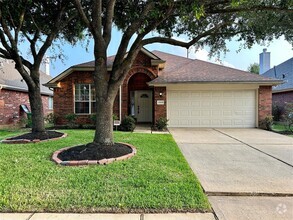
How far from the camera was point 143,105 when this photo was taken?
57.7 ft

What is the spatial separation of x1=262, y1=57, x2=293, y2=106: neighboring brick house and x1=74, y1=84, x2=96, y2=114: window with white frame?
1532 cm

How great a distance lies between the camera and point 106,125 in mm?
6617

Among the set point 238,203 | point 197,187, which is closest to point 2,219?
point 197,187

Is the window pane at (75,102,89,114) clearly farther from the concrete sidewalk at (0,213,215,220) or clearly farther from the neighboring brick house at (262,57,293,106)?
the neighboring brick house at (262,57,293,106)

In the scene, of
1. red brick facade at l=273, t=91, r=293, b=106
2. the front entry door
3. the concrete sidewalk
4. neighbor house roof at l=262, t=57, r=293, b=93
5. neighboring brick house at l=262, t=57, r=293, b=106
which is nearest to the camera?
the concrete sidewalk

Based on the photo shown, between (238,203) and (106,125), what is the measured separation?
4.05 metres

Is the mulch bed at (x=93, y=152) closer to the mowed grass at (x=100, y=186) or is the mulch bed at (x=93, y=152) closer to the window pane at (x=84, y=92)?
the mowed grass at (x=100, y=186)

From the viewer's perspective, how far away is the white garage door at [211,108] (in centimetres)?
1402

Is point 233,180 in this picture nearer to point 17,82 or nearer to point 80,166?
point 80,166

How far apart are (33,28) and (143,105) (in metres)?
9.45

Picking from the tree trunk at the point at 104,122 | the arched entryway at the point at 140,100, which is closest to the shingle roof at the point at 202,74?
the arched entryway at the point at 140,100

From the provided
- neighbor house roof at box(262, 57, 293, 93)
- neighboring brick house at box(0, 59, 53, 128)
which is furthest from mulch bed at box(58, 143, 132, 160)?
neighbor house roof at box(262, 57, 293, 93)

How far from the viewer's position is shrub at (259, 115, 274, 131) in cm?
1333

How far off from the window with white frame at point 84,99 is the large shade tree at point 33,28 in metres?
4.68
